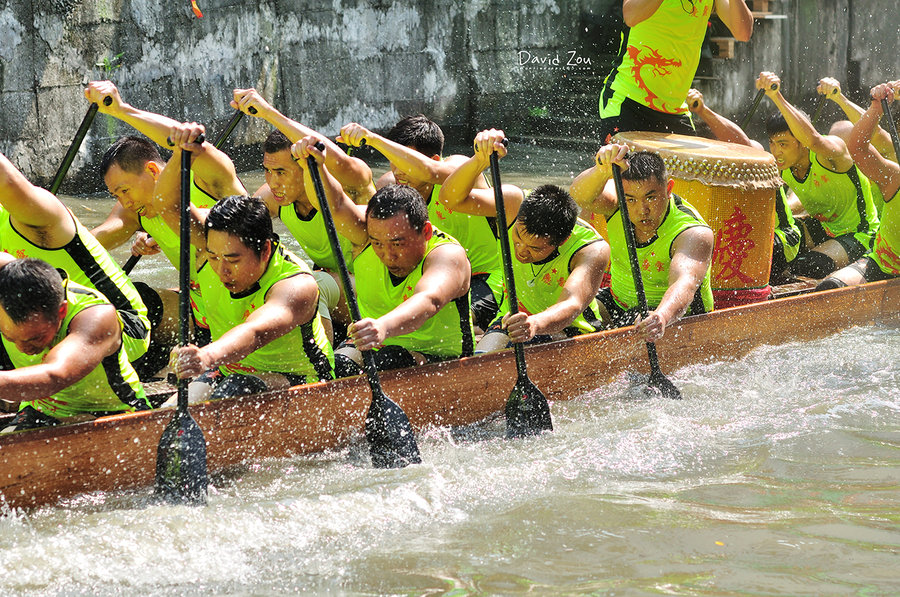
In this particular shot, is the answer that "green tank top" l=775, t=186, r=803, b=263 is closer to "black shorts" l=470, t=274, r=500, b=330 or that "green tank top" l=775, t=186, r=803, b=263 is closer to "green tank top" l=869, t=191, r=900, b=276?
"green tank top" l=869, t=191, r=900, b=276

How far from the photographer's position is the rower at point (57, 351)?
3.30 metres

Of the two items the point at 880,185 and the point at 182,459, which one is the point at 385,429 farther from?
the point at 880,185

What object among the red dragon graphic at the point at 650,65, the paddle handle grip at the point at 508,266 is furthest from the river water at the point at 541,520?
the red dragon graphic at the point at 650,65

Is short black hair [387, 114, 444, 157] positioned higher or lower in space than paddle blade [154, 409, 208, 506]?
higher

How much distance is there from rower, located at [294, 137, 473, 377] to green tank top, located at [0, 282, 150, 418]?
0.81m

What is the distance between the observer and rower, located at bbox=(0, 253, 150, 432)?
3.30 m

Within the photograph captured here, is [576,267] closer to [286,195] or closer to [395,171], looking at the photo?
[395,171]

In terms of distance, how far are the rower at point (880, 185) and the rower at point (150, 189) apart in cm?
322

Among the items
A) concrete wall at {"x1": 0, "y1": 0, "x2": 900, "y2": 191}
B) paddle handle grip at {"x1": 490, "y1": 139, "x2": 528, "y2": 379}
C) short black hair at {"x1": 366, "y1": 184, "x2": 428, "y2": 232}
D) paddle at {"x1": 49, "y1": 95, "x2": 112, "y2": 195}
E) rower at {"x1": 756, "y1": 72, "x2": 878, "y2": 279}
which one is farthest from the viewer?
concrete wall at {"x1": 0, "y1": 0, "x2": 900, "y2": 191}

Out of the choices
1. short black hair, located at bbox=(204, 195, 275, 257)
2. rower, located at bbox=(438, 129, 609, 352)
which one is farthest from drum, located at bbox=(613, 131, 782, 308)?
short black hair, located at bbox=(204, 195, 275, 257)

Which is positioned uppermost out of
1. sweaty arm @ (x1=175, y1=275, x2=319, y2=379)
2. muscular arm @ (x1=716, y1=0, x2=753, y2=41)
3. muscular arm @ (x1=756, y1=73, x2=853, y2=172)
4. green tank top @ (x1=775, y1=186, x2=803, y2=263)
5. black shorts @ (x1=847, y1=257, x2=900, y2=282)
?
muscular arm @ (x1=716, y1=0, x2=753, y2=41)

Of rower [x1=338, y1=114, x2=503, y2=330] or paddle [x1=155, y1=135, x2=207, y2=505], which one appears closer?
paddle [x1=155, y1=135, x2=207, y2=505]

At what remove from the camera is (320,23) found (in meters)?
10.2

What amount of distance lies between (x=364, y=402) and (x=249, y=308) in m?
0.55
